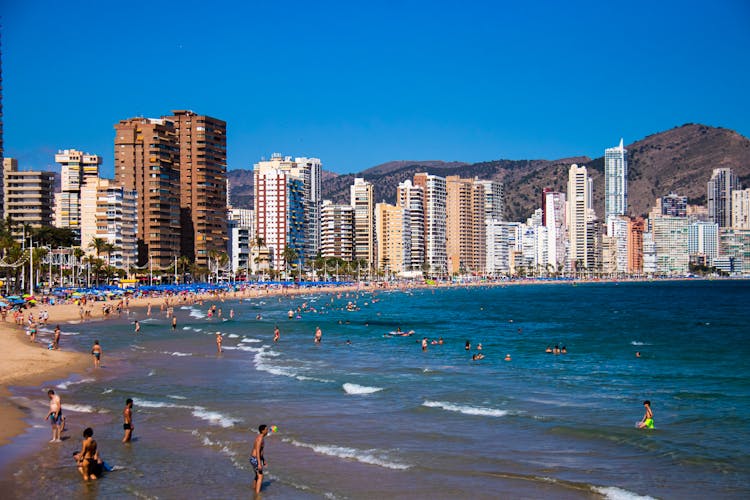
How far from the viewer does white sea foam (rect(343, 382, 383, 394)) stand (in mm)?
31202

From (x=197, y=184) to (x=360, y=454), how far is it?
534 ft

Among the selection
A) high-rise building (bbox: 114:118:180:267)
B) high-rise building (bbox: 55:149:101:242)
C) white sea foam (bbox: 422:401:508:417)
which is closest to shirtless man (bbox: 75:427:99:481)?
white sea foam (bbox: 422:401:508:417)

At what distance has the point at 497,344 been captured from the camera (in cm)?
5531

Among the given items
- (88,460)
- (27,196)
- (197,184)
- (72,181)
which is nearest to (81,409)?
(88,460)

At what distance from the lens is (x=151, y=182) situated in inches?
6496

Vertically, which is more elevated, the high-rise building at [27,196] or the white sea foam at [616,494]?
the high-rise building at [27,196]

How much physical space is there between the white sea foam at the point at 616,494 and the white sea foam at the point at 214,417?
12.2 meters

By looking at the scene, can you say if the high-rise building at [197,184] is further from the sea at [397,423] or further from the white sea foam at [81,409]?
the white sea foam at [81,409]

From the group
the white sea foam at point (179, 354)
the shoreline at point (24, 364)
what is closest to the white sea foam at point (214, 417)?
the shoreline at point (24, 364)

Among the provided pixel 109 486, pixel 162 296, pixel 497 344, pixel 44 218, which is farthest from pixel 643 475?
pixel 44 218

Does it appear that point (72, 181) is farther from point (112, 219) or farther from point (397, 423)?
point (397, 423)

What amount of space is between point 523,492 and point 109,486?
32.9 ft

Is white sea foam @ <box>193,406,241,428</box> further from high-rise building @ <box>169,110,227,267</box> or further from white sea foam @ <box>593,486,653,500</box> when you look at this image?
high-rise building @ <box>169,110,227,267</box>

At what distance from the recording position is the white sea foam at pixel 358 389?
31.2 meters
